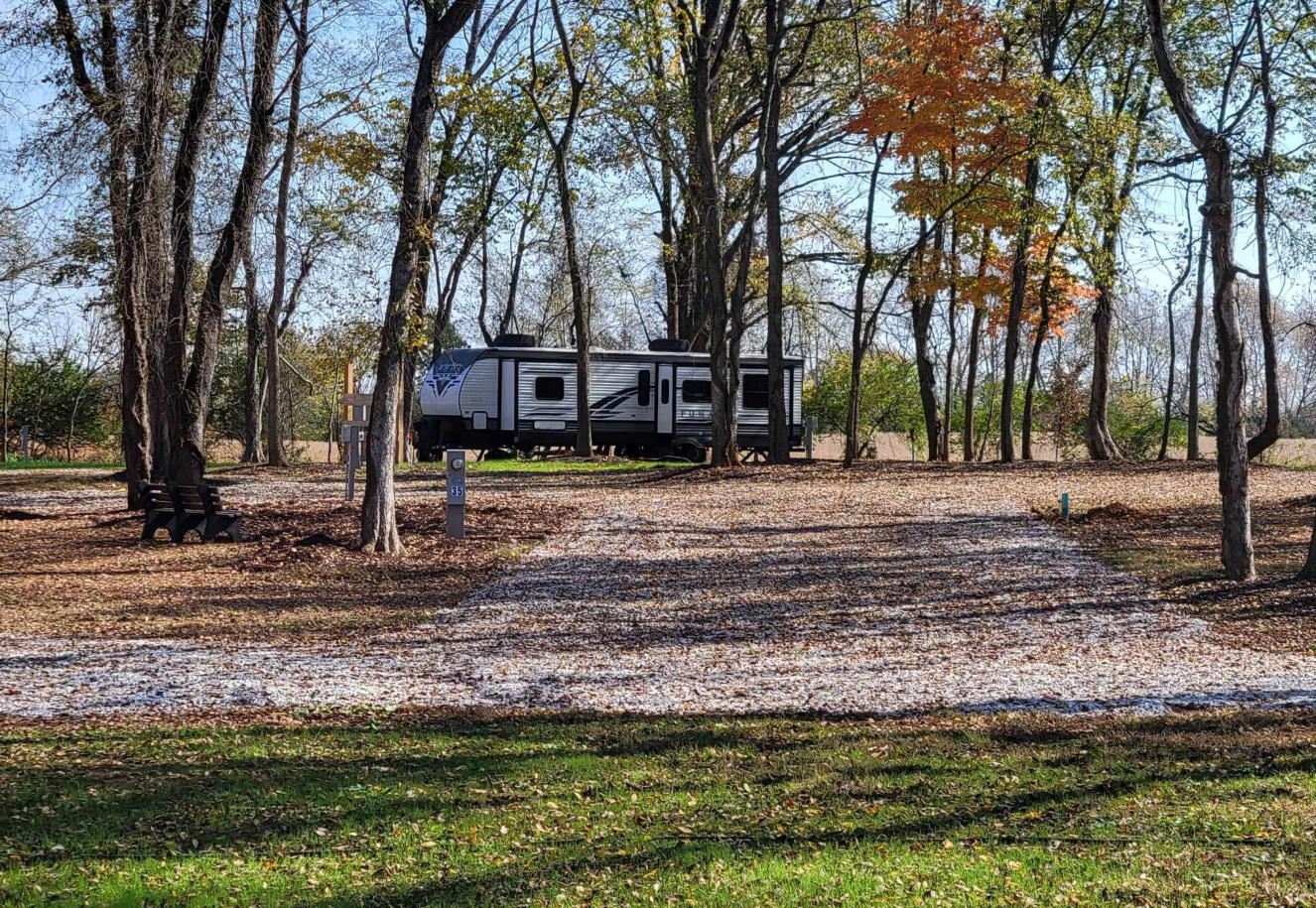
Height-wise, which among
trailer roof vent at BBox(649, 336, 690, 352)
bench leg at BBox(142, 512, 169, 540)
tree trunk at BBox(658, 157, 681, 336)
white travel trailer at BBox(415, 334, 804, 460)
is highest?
tree trunk at BBox(658, 157, 681, 336)

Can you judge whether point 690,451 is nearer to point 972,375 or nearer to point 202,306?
point 972,375

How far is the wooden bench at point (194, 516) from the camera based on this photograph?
1294cm

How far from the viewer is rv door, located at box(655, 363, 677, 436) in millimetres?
28641

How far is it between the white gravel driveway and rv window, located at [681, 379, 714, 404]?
49.4ft

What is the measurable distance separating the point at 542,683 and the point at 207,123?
28.8 ft

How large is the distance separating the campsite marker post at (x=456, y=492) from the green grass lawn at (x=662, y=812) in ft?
22.9

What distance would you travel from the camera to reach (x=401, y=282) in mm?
12219

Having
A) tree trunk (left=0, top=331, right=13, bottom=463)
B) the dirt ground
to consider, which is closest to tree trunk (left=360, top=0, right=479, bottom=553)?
the dirt ground

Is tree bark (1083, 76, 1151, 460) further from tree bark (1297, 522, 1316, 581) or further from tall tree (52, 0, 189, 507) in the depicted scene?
tall tree (52, 0, 189, 507)

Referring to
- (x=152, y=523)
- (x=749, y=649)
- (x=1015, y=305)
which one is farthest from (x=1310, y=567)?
(x=1015, y=305)

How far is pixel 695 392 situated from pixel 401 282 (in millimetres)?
16898

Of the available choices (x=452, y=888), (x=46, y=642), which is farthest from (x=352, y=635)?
(x=452, y=888)

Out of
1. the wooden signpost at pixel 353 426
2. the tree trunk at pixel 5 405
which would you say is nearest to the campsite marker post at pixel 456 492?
the wooden signpost at pixel 353 426

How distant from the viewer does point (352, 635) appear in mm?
8766
